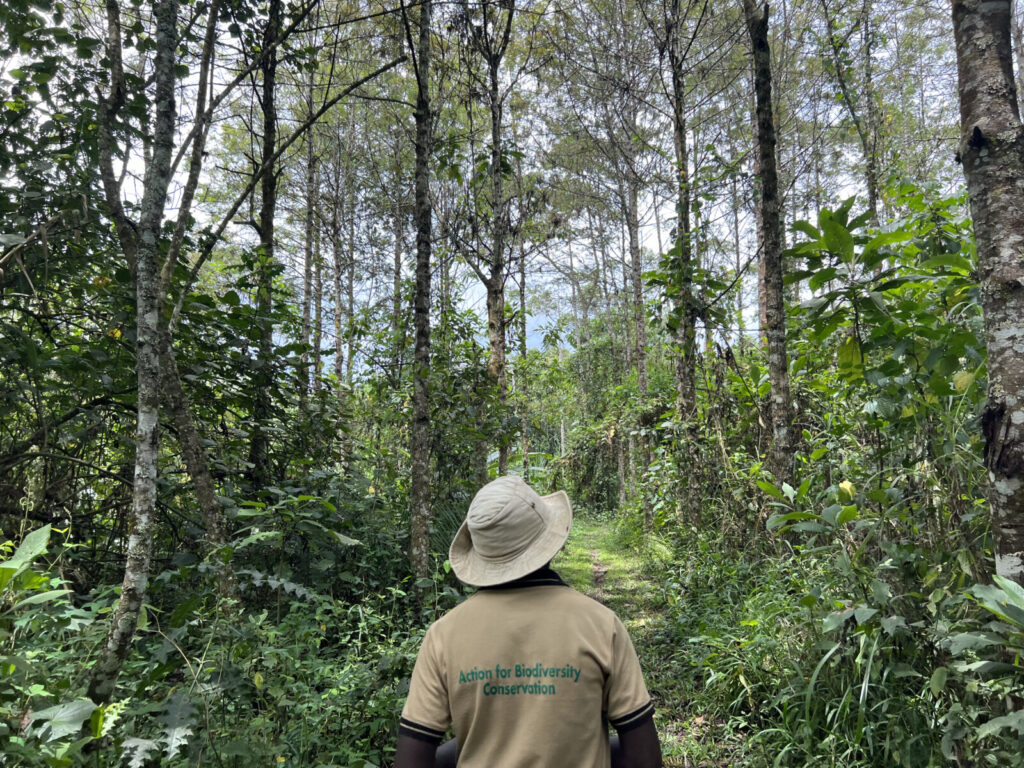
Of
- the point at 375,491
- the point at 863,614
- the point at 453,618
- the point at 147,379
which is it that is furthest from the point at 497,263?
the point at 453,618

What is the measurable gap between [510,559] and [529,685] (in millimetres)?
348

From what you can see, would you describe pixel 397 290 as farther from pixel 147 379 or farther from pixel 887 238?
pixel 887 238

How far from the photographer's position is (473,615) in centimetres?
159

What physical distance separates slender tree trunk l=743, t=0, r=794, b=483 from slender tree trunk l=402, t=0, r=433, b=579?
9.80 ft

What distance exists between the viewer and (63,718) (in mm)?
1795

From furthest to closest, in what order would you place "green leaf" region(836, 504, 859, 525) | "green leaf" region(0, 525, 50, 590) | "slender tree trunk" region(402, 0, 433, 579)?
1. "slender tree trunk" region(402, 0, 433, 579)
2. "green leaf" region(836, 504, 859, 525)
3. "green leaf" region(0, 525, 50, 590)

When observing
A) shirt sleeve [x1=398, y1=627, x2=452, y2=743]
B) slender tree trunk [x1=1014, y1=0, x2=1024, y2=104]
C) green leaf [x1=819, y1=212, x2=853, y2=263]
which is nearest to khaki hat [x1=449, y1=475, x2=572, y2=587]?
shirt sleeve [x1=398, y1=627, x2=452, y2=743]

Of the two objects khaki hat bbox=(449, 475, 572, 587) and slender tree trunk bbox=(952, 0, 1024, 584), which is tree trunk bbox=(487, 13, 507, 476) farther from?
slender tree trunk bbox=(952, 0, 1024, 584)

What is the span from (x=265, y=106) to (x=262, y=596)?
503 centimetres

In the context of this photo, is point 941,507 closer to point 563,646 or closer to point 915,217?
point 915,217

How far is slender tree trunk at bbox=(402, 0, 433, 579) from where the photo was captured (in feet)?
15.5

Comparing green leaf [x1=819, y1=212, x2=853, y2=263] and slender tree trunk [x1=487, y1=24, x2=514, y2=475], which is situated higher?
slender tree trunk [x1=487, y1=24, x2=514, y2=475]

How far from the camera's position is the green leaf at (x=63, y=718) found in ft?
5.74

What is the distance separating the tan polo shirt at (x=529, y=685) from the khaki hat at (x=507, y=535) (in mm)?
93
